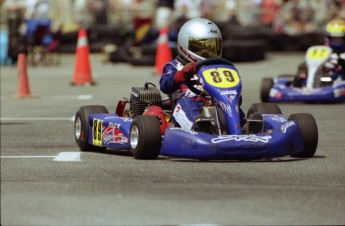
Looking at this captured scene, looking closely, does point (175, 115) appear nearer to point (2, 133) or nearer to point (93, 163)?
point (93, 163)

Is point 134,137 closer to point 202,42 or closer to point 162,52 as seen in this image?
point 202,42

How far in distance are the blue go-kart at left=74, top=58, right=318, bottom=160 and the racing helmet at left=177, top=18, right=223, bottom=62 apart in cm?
32

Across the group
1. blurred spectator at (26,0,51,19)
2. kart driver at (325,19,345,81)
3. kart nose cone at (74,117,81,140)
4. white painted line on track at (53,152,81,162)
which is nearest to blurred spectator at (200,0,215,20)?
blurred spectator at (26,0,51,19)

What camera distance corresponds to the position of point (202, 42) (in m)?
10.2

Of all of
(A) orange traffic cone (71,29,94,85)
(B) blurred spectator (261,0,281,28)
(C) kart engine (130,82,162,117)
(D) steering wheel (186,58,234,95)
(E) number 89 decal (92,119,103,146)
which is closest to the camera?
(D) steering wheel (186,58,234,95)

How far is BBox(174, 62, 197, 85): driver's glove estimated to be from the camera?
9.71 metres

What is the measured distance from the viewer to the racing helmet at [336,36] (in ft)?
57.5

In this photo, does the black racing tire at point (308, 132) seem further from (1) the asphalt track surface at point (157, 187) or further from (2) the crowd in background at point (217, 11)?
(2) the crowd in background at point (217, 11)

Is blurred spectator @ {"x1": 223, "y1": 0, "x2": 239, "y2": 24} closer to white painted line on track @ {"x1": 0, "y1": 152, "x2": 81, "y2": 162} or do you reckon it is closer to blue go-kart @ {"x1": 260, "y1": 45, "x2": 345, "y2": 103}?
blue go-kart @ {"x1": 260, "y1": 45, "x2": 345, "y2": 103}

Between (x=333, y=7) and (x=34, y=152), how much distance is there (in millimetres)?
25528

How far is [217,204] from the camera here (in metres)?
7.41

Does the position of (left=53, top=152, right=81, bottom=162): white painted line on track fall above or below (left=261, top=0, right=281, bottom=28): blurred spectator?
above

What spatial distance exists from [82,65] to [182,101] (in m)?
10.6

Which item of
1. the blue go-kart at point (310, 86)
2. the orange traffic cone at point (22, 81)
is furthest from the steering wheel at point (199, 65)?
the orange traffic cone at point (22, 81)
